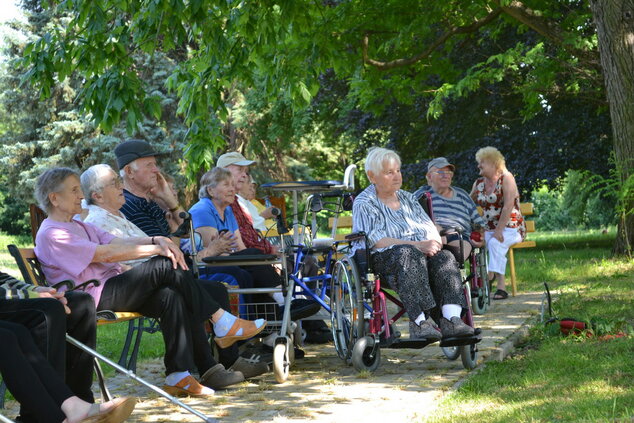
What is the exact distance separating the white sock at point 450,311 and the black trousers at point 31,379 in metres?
2.40

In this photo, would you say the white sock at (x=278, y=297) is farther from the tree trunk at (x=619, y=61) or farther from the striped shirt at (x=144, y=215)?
the tree trunk at (x=619, y=61)

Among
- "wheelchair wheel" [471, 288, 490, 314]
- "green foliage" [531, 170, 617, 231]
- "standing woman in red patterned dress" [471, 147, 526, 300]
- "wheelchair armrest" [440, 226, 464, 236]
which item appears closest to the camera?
"wheelchair armrest" [440, 226, 464, 236]

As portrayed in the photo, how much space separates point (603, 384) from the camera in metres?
4.40

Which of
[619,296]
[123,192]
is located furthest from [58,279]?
[619,296]

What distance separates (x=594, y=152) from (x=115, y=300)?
42.6ft

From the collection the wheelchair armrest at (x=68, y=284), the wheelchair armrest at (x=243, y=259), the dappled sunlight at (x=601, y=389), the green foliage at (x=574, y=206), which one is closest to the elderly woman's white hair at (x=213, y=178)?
the wheelchair armrest at (x=243, y=259)

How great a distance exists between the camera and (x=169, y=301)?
4898 millimetres

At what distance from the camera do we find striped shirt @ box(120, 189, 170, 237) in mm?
5691

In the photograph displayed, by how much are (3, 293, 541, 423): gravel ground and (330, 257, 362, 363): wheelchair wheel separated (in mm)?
162

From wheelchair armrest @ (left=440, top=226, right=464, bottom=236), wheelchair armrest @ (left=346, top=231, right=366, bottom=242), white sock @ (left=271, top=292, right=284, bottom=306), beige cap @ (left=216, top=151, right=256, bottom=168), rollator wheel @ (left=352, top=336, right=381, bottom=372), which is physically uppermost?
beige cap @ (left=216, top=151, right=256, bottom=168)

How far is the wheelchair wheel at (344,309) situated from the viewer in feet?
17.8

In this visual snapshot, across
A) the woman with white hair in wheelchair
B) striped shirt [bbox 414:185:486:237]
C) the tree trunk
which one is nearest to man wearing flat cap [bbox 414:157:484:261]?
striped shirt [bbox 414:185:486:237]

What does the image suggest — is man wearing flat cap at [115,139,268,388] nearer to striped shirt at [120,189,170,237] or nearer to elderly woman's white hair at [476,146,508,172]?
striped shirt at [120,189,170,237]

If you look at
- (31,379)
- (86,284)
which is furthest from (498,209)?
(31,379)
